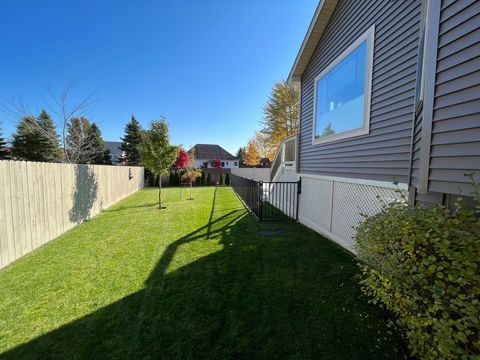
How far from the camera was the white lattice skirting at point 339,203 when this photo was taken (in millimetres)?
3654

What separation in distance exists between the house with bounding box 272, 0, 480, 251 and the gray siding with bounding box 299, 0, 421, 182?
16mm

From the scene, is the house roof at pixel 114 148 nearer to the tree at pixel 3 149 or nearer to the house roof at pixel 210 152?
the house roof at pixel 210 152

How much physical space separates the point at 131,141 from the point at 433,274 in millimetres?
32108

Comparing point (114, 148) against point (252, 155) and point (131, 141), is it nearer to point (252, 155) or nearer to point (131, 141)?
point (131, 141)

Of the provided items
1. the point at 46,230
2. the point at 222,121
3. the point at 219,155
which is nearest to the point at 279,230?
the point at 46,230

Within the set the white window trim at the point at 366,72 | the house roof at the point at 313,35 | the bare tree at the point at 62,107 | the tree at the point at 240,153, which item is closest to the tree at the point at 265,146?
the house roof at the point at 313,35

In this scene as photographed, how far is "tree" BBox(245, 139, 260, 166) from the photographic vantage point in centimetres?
2975

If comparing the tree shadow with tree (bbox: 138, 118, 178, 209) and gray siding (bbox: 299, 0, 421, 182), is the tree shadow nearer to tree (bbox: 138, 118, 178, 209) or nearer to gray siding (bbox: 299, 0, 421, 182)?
tree (bbox: 138, 118, 178, 209)

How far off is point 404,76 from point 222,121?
23.5 metres

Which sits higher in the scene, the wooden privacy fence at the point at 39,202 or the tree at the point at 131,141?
the tree at the point at 131,141

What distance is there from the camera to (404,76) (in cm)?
301

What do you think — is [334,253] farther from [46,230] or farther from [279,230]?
[46,230]

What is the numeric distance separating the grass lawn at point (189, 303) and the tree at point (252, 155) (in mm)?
25186

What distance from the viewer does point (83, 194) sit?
22.5ft
